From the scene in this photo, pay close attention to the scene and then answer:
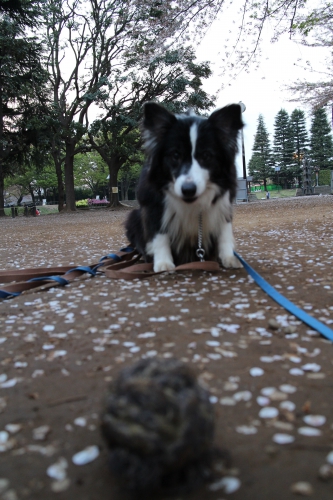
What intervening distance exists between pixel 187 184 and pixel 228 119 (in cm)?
83

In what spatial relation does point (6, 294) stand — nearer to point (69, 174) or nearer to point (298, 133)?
point (69, 174)

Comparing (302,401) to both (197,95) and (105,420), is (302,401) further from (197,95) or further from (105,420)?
(197,95)

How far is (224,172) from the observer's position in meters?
3.61

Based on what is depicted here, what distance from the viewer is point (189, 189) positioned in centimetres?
319

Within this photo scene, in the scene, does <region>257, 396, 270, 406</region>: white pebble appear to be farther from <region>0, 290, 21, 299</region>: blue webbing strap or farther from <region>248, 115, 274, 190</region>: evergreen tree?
<region>248, 115, 274, 190</region>: evergreen tree

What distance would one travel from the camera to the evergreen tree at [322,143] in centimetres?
5453

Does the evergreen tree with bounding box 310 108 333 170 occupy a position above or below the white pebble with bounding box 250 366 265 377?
above

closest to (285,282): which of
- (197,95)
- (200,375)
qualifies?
(200,375)

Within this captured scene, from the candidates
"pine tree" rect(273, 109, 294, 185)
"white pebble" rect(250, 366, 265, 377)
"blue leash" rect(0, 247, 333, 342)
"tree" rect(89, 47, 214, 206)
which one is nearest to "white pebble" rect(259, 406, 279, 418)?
"white pebble" rect(250, 366, 265, 377)

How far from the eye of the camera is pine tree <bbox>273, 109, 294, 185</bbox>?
5704 cm

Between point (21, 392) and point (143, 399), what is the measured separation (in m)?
0.85

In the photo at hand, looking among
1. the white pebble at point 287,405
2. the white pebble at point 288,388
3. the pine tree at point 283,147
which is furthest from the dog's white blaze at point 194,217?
the pine tree at point 283,147

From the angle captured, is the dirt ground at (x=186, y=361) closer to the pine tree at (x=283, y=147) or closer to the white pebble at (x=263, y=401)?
the white pebble at (x=263, y=401)

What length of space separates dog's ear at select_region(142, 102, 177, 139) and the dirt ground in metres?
1.31
